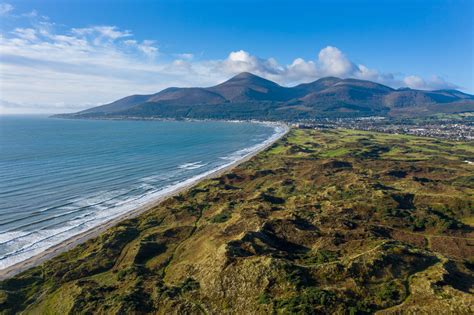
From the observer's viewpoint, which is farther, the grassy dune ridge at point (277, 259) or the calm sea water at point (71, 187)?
the calm sea water at point (71, 187)

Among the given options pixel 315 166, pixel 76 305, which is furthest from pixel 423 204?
pixel 76 305

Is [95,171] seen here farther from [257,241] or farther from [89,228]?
[257,241]

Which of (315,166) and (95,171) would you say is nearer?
(315,166)

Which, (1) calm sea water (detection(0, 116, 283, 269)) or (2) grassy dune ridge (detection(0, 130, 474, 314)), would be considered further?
(1) calm sea water (detection(0, 116, 283, 269))

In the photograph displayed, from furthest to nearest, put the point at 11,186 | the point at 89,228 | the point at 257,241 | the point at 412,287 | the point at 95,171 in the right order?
the point at 95,171
the point at 11,186
the point at 89,228
the point at 257,241
the point at 412,287

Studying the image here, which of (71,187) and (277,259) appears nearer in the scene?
(277,259)

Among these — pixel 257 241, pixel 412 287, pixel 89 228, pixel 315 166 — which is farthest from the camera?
pixel 315 166

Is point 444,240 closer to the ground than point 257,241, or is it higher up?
closer to the ground

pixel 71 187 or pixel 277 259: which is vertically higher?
pixel 277 259
